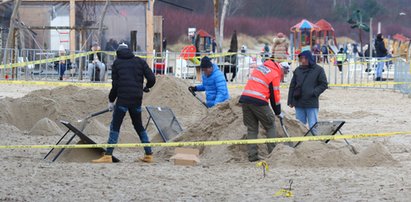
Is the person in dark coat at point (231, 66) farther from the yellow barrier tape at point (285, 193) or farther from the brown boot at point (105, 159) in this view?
the yellow barrier tape at point (285, 193)

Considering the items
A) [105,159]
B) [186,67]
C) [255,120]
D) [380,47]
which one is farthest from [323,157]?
[380,47]

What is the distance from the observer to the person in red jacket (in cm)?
1257

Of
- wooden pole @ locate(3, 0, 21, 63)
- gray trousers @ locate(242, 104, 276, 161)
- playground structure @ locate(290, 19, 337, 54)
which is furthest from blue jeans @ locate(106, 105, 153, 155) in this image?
playground structure @ locate(290, 19, 337, 54)

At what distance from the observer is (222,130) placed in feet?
44.7

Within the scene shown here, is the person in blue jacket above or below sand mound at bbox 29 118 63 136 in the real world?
above

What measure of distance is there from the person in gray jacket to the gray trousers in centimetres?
171

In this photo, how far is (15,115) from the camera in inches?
710

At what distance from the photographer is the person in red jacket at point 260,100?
495 inches

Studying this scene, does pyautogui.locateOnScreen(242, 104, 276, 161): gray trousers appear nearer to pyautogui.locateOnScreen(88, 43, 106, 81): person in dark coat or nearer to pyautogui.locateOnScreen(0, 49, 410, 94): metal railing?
pyautogui.locateOnScreen(0, 49, 410, 94): metal railing

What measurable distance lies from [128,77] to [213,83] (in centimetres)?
309

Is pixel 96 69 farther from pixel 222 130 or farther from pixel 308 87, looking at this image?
pixel 222 130

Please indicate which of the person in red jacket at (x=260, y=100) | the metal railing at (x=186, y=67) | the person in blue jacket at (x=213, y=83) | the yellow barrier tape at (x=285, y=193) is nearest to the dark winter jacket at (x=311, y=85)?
the person in blue jacket at (x=213, y=83)

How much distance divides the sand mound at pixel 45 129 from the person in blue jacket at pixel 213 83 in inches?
105

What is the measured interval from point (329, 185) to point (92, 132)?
6509 mm
